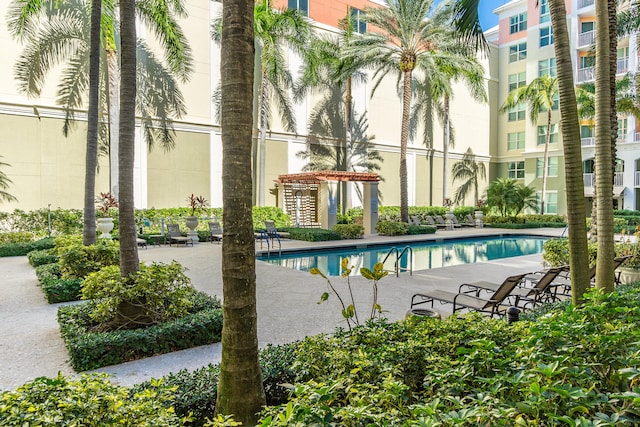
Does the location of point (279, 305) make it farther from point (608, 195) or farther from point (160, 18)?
point (160, 18)

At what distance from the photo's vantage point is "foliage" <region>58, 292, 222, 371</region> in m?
4.52

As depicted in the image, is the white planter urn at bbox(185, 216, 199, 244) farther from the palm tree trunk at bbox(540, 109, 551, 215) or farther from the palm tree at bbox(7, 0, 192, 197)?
the palm tree trunk at bbox(540, 109, 551, 215)

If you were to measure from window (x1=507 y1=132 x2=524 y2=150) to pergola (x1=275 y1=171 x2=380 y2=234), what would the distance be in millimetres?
20757

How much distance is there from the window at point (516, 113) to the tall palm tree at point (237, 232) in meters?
38.3

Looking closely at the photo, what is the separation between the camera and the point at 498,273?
1038 centimetres

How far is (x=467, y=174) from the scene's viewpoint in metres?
35.6

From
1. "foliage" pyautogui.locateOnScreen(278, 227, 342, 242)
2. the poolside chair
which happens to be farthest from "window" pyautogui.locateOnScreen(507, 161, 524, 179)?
the poolside chair

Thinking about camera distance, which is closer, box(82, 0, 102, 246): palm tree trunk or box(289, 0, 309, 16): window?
box(82, 0, 102, 246): palm tree trunk

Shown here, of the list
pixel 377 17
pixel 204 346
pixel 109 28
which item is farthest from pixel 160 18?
pixel 204 346

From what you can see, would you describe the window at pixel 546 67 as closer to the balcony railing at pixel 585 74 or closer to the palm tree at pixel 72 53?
the balcony railing at pixel 585 74

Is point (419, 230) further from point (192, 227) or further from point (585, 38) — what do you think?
point (585, 38)

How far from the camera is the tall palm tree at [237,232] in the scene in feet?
9.12

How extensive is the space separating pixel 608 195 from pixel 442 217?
900 inches

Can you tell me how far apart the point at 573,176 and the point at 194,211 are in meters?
18.9
